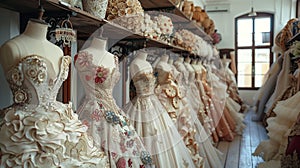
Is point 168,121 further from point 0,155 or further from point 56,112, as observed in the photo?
point 0,155

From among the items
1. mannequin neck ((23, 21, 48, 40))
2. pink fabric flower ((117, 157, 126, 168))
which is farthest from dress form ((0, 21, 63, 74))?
pink fabric flower ((117, 157, 126, 168))

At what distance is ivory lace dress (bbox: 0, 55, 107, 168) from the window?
269 inches

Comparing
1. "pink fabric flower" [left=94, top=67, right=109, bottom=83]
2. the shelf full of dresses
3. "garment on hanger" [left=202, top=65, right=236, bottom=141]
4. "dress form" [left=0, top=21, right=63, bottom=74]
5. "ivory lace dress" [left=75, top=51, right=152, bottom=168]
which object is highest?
the shelf full of dresses

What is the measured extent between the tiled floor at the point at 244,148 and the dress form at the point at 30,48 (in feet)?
7.73

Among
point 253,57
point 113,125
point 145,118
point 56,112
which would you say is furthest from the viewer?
point 253,57

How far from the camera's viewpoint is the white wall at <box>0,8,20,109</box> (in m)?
1.20

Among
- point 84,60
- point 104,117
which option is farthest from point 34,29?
point 104,117

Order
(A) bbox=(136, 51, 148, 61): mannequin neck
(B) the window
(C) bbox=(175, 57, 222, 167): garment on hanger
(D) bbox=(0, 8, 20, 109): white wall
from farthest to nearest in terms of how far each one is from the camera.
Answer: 1. (B) the window
2. (C) bbox=(175, 57, 222, 167): garment on hanger
3. (A) bbox=(136, 51, 148, 61): mannequin neck
4. (D) bbox=(0, 8, 20, 109): white wall

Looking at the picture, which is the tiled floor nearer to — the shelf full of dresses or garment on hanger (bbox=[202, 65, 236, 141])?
garment on hanger (bbox=[202, 65, 236, 141])

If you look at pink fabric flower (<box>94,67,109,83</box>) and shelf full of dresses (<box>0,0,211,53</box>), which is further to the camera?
pink fabric flower (<box>94,67,109,83</box>)

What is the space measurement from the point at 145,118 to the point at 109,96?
412 mm

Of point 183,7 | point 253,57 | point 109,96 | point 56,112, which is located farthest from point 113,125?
point 253,57

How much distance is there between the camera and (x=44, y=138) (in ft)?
Answer: 2.95

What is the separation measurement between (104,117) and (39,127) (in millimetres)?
455
